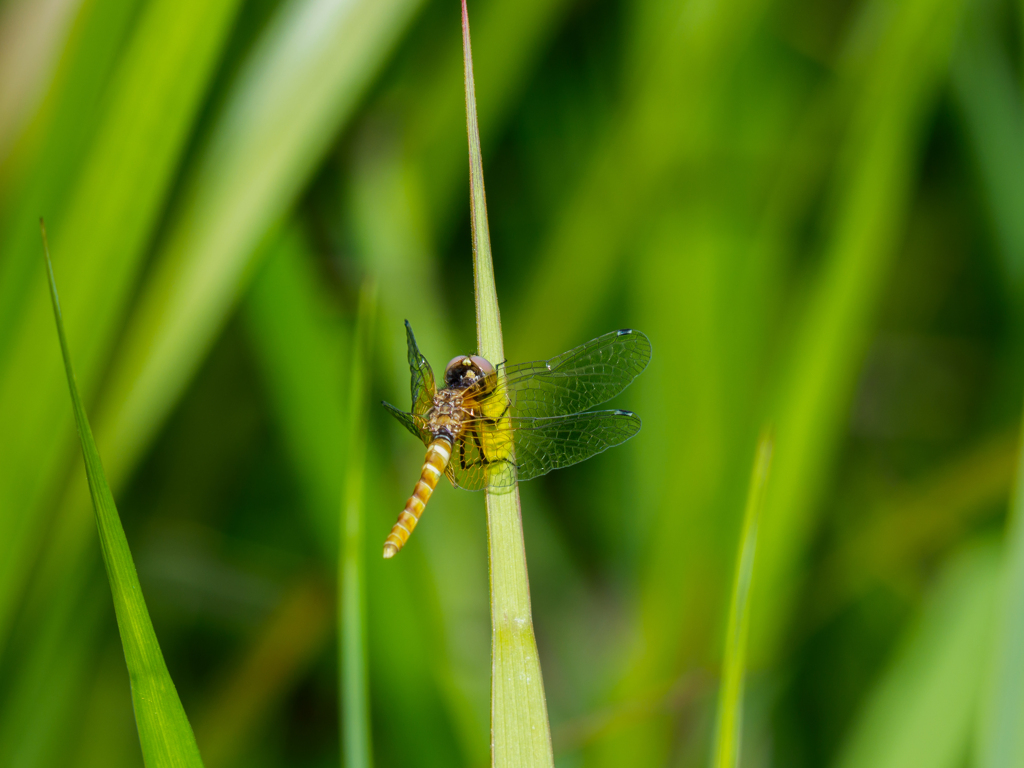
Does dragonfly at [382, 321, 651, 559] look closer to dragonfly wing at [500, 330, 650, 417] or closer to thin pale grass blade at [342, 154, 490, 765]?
dragonfly wing at [500, 330, 650, 417]

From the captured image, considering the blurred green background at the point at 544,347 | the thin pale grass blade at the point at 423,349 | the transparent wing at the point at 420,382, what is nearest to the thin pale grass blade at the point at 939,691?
the blurred green background at the point at 544,347

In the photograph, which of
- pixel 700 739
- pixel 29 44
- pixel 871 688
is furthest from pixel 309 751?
pixel 29 44

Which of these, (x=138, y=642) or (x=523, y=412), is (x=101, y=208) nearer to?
(x=138, y=642)

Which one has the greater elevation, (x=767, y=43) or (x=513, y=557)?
(x=767, y=43)

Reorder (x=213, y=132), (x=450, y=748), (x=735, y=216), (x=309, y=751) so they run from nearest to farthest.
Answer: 1. (x=213, y=132)
2. (x=450, y=748)
3. (x=735, y=216)
4. (x=309, y=751)

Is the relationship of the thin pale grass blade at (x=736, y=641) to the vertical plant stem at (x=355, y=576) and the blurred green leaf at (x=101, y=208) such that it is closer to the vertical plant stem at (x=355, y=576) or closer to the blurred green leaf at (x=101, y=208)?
the vertical plant stem at (x=355, y=576)

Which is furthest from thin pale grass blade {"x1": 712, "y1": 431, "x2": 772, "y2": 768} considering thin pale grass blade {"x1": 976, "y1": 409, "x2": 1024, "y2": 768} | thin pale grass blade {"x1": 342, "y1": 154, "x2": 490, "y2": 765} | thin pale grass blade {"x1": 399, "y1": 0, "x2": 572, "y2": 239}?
thin pale grass blade {"x1": 399, "y1": 0, "x2": 572, "y2": 239}

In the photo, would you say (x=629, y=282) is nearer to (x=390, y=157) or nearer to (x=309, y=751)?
(x=390, y=157)
